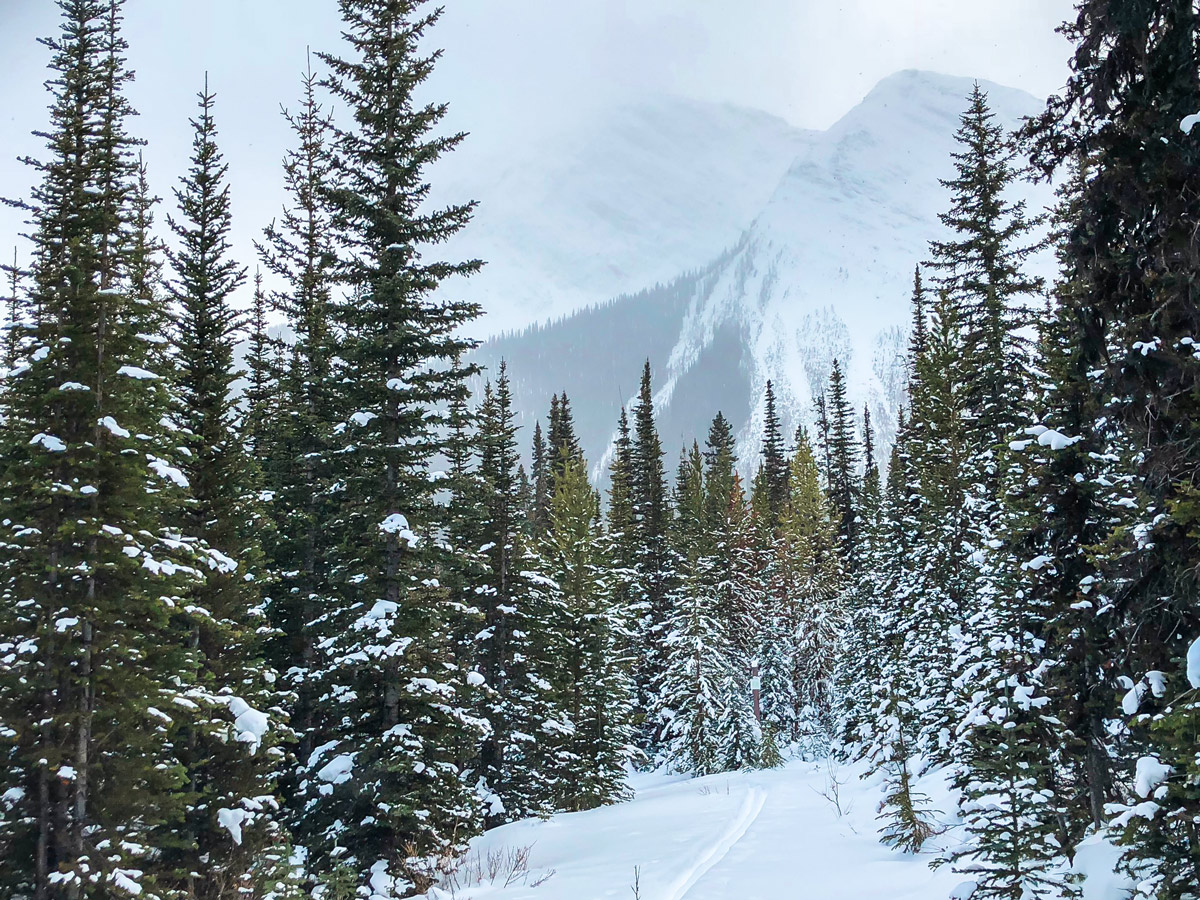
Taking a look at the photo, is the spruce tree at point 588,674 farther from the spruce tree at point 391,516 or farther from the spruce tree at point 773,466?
the spruce tree at point 773,466

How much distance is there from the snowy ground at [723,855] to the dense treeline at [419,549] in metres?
0.81

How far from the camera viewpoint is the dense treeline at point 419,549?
7.02 m

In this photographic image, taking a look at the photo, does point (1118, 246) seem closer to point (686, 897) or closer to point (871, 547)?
point (686, 897)

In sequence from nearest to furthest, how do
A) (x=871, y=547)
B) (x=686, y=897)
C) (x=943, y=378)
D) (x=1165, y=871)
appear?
(x=1165, y=871), (x=686, y=897), (x=943, y=378), (x=871, y=547)

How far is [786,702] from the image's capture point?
41750mm

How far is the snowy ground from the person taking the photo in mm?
9398

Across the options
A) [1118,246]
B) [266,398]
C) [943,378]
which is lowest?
[1118,246]

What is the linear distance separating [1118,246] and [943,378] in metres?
17.1

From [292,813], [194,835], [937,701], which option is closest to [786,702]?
[937,701]

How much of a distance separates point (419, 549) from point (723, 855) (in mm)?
8796

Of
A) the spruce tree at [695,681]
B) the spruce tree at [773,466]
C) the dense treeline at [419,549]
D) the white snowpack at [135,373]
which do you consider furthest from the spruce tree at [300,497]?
the spruce tree at [773,466]

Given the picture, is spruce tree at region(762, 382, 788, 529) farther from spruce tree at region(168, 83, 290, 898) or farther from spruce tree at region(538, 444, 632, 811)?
spruce tree at region(168, 83, 290, 898)

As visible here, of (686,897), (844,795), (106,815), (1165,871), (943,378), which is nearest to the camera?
(1165,871)

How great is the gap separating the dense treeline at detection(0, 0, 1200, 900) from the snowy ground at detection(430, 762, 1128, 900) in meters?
0.81
